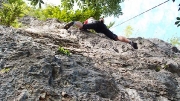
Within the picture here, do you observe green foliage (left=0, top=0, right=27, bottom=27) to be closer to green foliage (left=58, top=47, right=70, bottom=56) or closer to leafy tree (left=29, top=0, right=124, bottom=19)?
green foliage (left=58, top=47, right=70, bottom=56)

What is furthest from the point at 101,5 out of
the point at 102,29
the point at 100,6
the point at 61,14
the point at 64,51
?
the point at 64,51

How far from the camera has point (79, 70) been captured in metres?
5.59

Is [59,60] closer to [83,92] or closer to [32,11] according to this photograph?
[83,92]

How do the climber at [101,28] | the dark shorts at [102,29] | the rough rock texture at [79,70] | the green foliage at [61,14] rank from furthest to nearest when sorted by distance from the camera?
1. the green foliage at [61,14]
2. the dark shorts at [102,29]
3. the climber at [101,28]
4. the rough rock texture at [79,70]

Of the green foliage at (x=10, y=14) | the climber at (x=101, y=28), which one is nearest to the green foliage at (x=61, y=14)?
the climber at (x=101, y=28)

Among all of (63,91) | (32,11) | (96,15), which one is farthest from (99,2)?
(63,91)

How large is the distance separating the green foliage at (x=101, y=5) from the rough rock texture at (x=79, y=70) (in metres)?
5.72

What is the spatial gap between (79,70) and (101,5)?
1002 centimetres

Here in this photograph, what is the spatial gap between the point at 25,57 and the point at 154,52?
468 cm

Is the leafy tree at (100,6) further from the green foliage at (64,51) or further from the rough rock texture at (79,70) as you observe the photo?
the green foliage at (64,51)

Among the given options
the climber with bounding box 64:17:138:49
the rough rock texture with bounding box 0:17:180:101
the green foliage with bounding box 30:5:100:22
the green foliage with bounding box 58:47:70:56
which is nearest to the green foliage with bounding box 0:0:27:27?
the rough rock texture with bounding box 0:17:180:101

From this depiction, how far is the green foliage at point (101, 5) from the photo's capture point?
13.8 metres

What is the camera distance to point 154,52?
8.56 metres

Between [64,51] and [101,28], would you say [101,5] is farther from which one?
[64,51]
